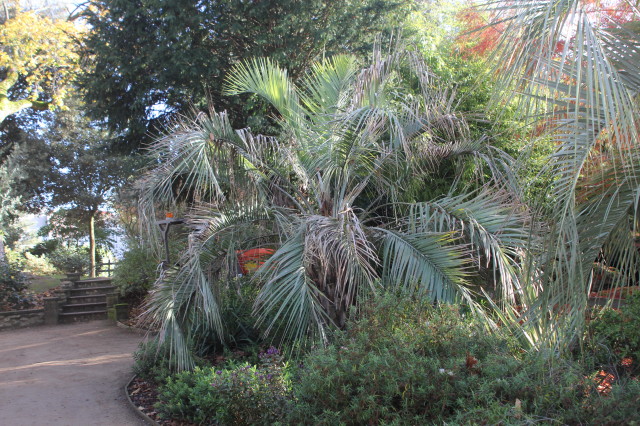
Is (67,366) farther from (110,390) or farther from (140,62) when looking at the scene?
(140,62)

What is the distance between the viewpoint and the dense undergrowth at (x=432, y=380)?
10.9 feet

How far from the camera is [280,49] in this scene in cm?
1143

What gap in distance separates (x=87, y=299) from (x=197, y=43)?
7.90 meters

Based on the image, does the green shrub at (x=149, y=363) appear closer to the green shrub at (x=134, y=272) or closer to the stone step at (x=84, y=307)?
the green shrub at (x=134, y=272)

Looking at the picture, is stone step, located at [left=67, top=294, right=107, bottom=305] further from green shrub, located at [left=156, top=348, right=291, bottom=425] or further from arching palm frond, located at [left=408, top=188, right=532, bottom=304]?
arching palm frond, located at [left=408, top=188, right=532, bottom=304]

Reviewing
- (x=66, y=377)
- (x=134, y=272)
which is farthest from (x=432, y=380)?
(x=134, y=272)

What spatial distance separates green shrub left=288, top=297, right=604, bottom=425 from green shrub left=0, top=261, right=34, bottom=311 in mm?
13160

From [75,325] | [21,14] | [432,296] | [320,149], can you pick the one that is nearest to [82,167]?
[21,14]

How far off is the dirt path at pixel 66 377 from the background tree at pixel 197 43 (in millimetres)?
4854

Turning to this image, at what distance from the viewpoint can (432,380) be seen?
3676mm

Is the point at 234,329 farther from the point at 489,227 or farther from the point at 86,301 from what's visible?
the point at 86,301

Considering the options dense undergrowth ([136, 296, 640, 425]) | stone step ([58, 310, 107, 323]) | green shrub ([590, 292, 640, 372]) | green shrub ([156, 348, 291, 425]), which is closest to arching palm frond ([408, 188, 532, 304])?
dense undergrowth ([136, 296, 640, 425])

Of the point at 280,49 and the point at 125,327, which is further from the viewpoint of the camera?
the point at 125,327

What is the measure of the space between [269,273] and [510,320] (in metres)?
2.44
